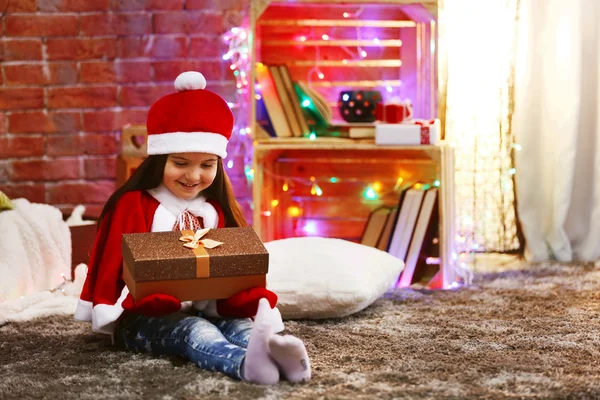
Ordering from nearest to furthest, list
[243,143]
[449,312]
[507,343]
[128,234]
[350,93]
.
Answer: [128,234], [507,343], [449,312], [350,93], [243,143]

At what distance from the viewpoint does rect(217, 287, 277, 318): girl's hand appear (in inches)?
65.6

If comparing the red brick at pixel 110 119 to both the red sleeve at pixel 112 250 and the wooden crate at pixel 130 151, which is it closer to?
the wooden crate at pixel 130 151

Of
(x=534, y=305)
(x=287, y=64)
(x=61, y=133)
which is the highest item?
(x=287, y=64)

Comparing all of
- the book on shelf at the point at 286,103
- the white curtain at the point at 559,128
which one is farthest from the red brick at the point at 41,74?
the white curtain at the point at 559,128

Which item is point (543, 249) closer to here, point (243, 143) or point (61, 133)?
point (243, 143)

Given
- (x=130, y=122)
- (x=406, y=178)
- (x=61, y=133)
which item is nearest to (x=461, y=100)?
(x=406, y=178)

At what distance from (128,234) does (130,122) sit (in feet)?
4.40

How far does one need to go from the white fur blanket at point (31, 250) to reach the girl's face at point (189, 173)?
696 millimetres

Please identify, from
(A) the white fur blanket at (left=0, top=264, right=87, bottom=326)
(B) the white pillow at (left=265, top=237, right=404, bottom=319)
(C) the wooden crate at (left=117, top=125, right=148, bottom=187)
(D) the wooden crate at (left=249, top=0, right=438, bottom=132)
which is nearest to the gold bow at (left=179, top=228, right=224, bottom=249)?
(B) the white pillow at (left=265, top=237, right=404, bottom=319)

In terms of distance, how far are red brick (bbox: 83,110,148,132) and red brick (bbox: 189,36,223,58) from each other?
274mm

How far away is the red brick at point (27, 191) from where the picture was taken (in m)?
2.97

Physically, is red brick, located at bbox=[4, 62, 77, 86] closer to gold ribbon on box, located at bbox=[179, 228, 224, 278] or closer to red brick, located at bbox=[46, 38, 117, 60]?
red brick, located at bbox=[46, 38, 117, 60]

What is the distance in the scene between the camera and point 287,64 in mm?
2805

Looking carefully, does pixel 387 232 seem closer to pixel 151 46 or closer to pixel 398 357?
pixel 398 357
